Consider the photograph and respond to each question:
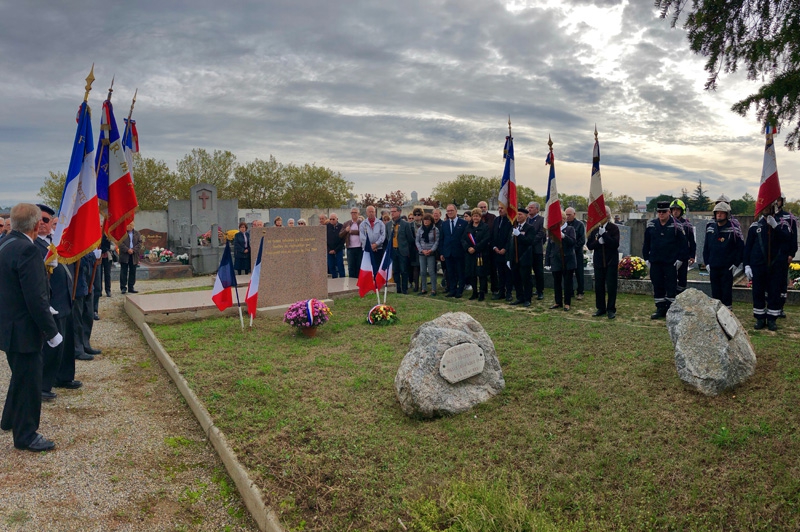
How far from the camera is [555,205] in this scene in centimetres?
946

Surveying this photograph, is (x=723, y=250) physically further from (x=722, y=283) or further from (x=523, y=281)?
(x=523, y=281)

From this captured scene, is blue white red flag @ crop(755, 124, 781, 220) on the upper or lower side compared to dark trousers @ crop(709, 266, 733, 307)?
upper

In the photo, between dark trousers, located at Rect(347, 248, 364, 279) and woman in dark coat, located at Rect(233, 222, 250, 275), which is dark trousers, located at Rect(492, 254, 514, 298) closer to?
dark trousers, located at Rect(347, 248, 364, 279)

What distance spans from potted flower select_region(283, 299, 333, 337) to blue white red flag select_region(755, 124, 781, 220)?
644cm

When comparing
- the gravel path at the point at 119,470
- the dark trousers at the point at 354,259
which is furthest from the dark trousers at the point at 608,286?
the gravel path at the point at 119,470

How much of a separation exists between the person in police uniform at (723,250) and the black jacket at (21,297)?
29.5 feet

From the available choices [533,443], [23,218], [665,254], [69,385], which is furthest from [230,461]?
[665,254]

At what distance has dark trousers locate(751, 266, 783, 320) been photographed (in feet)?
24.7

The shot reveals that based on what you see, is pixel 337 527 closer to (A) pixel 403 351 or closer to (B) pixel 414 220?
(A) pixel 403 351

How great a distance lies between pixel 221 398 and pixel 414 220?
8.04 meters

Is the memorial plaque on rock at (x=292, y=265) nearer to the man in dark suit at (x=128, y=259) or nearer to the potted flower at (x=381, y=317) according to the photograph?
the potted flower at (x=381, y=317)

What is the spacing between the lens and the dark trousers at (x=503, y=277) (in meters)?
10.9

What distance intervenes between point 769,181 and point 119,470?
328 inches

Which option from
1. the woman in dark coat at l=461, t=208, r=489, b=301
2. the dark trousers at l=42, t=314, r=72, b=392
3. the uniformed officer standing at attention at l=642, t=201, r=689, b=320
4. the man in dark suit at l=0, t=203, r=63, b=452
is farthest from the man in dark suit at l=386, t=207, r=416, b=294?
the man in dark suit at l=0, t=203, r=63, b=452
